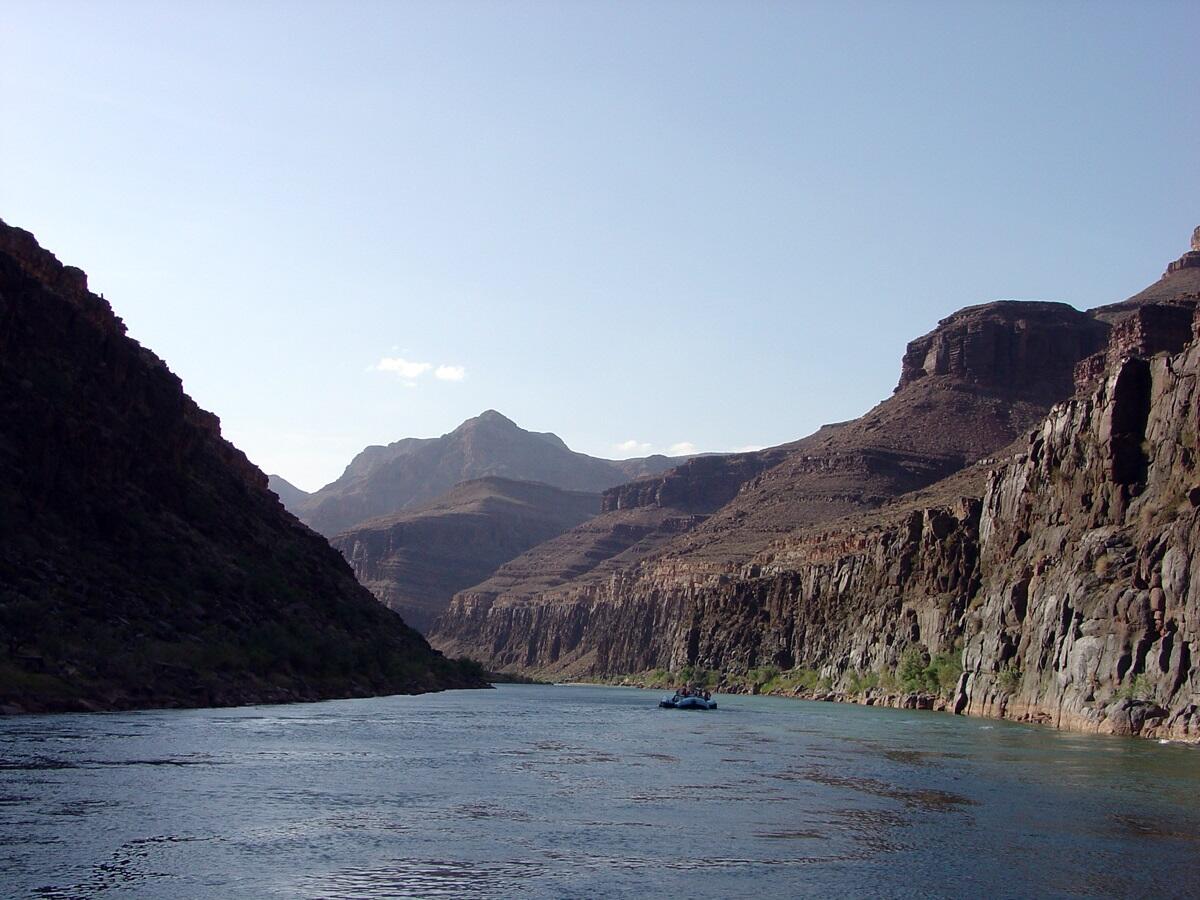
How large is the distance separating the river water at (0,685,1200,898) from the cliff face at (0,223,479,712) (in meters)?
5.21

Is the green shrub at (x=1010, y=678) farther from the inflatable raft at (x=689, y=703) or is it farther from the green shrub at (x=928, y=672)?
the inflatable raft at (x=689, y=703)

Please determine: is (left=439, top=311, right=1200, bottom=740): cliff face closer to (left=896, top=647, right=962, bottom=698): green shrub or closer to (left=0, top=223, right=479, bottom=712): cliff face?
(left=896, top=647, right=962, bottom=698): green shrub

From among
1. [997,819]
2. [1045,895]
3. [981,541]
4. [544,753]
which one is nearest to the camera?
[1045,895]

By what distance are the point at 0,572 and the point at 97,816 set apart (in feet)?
111

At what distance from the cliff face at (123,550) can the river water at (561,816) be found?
5.21m

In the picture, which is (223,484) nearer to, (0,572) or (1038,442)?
(0,572)

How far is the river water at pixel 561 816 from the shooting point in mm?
24578

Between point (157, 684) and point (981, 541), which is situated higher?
point (981, 541)

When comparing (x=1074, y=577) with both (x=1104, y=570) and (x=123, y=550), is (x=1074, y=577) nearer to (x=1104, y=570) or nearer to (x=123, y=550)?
(x=1104, y=570)

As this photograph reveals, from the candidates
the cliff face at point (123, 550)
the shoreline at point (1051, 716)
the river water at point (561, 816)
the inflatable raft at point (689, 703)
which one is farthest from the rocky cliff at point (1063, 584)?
the cliff face at point (123, 550)

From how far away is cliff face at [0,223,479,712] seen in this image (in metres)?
59.5

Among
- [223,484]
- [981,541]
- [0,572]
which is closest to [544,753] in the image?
[0,572]

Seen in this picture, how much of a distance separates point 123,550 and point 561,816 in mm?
44726

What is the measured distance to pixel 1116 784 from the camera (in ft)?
133
